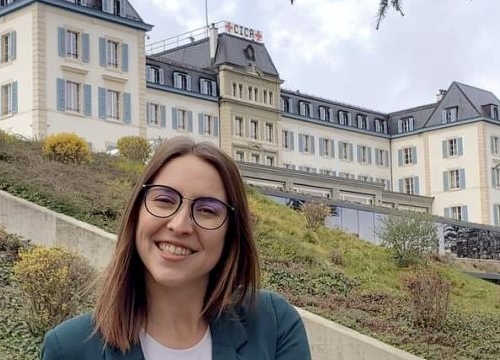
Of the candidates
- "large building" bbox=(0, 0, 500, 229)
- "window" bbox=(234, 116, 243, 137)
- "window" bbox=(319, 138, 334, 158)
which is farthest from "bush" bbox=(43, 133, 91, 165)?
"window" bbox=(319, 138, 334, 158)

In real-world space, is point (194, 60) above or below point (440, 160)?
above

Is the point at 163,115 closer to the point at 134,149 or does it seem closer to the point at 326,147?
the point at 326,147

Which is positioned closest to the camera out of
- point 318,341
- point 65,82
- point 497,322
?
point 318,341

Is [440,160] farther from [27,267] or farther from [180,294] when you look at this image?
[180,294]

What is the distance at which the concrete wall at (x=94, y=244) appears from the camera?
34.1 ft

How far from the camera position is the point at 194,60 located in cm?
5694

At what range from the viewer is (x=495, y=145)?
64562 millimetres

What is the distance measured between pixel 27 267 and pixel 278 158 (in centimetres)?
4882

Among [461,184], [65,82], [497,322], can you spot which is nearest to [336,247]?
[497,322]

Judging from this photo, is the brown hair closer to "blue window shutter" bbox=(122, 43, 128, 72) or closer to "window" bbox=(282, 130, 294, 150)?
"blue window shutter" bbox=(122, 43, 128, 72)

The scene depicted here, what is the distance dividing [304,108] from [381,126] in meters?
10.1

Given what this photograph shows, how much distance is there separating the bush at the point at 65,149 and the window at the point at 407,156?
49556 millimetres

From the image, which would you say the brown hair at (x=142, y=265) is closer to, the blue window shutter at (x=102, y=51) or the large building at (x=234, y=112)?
the large building at (x=234, y=112)

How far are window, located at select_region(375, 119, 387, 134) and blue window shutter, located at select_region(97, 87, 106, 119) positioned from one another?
3080cm
